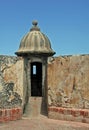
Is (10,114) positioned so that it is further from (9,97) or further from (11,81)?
(11,81)

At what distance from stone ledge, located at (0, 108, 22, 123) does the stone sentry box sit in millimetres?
748

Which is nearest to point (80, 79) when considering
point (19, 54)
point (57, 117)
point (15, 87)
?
point (57, 117)

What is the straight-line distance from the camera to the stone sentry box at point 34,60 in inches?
515

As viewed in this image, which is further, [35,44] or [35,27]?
[35,27]

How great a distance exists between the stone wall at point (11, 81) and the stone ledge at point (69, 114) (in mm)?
1492

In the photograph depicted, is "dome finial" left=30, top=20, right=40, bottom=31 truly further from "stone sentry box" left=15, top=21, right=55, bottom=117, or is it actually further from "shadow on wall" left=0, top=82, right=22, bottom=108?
"shadow on wall" left=0, top=82, right=22, bottom=108

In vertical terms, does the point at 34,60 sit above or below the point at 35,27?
below

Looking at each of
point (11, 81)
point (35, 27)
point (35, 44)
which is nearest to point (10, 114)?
point (11, 81)

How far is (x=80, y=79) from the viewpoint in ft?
38.0

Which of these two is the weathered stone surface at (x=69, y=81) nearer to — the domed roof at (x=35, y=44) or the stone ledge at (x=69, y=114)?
the stone ledge at (x=69, y=114)

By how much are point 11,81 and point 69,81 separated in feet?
7.92

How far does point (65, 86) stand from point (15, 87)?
2114mm

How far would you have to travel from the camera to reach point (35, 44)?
13969mm

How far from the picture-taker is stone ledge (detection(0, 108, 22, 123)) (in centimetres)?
1152
